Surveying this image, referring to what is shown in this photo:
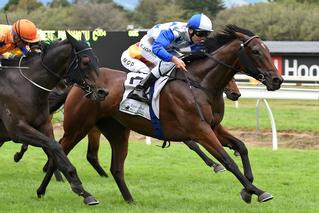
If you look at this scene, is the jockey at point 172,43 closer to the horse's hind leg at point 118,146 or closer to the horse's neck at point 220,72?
the horse's neck at point 220,72

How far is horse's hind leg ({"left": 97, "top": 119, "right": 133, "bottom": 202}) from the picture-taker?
7219 millimetres

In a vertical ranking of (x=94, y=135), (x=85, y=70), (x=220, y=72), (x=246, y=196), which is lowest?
(x=94, y=135)

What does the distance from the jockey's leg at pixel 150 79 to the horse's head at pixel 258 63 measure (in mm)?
749

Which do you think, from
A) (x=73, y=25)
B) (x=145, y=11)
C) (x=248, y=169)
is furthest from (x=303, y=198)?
(x=145, y=11)

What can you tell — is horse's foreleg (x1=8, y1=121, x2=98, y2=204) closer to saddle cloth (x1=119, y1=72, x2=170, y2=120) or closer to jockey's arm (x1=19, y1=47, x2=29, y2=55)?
jockey's arm (x1=19, y1=47, x2=29, y2=55)

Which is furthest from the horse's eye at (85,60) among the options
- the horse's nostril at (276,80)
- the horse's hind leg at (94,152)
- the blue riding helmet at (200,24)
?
the horse's hind leg at (94,152)

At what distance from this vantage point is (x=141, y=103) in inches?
281

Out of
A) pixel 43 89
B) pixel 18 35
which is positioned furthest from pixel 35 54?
pixel 43 89

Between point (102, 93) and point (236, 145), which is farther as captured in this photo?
point (236, 145)

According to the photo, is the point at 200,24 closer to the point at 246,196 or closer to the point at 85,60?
the point at 85,60

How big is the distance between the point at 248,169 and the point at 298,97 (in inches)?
222

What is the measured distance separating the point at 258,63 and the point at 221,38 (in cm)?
63

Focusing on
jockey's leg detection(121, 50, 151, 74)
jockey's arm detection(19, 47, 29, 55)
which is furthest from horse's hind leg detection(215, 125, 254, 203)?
jockey's arm detection(19, 47, 29, 55)

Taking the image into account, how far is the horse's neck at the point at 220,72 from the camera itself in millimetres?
6902
